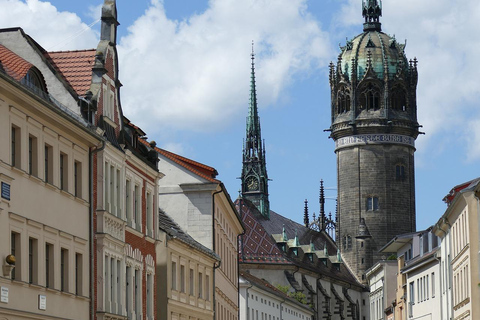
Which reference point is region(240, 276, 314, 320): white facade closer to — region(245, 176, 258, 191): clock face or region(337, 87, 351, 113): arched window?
region(337, 87, 351, 113): arched window

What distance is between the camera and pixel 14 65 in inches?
1297

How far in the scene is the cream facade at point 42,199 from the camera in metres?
29.3

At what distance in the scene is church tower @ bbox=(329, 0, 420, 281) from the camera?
15075 centimetres

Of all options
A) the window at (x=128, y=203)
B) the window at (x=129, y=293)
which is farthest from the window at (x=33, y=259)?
the window at (x=128, y=203)

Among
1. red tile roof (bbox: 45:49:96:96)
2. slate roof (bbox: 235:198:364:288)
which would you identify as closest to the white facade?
slate roof (bbox: 235:198:364:288)

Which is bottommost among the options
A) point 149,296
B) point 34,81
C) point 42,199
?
point 149,296

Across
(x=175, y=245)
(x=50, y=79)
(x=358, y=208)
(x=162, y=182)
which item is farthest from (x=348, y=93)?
(x=50, y=79)

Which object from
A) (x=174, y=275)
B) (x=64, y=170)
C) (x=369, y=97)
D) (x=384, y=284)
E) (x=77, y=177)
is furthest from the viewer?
(x=369, y=97)

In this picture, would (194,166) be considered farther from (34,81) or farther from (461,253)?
(34,81)

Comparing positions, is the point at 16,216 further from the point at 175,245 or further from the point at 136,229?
the point at 175,245

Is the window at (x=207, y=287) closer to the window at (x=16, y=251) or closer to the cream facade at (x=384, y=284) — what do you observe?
the window at (x=16, y=251)

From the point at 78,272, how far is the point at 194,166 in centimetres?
2381

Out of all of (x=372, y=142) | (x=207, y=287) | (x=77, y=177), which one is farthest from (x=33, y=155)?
(x=372, y=142)

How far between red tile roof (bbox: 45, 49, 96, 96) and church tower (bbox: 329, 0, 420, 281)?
11108cm
